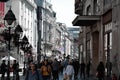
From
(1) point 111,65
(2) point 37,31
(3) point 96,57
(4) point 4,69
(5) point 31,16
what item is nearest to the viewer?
(1) point 111,65

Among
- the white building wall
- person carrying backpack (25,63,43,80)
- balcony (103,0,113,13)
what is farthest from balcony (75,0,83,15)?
person carrying backpack (25,63,43,80)

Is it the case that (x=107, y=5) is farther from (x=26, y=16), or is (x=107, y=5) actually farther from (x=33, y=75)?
(x=26, y=16)

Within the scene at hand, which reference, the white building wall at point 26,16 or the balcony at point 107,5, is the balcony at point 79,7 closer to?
the balcony at point 107,5

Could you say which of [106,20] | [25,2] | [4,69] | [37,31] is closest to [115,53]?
[106,20]

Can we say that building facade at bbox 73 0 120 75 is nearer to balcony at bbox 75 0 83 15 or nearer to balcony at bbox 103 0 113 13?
balcony at bbox 103 0 113 13

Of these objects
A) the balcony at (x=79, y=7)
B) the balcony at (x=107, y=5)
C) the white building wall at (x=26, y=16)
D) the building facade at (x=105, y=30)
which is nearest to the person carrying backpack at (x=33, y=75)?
the building facade at (x=105, y=30)

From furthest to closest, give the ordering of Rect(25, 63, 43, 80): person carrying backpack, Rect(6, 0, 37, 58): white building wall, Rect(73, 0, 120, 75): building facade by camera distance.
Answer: Rect(6, 0, 37, 58): white building wall → Rect(73, 0, 120, 75): building facade → Rect(25, 63, 43, 80): person carrying backpack

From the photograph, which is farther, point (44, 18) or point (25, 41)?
point (44, 18)

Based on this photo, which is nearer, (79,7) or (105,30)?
(105,30)

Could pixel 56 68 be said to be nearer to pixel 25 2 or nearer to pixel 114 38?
pixel 114 38

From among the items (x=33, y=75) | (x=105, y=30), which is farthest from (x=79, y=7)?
(x=33, y=75)

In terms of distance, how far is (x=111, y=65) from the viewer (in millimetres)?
28047

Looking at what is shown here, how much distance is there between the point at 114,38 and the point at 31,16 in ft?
262

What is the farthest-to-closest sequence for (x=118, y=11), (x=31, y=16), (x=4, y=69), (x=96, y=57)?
(x=31, y=16) → (x=96, y=57) → (x=4, y=69) → (x=118, y=11)
